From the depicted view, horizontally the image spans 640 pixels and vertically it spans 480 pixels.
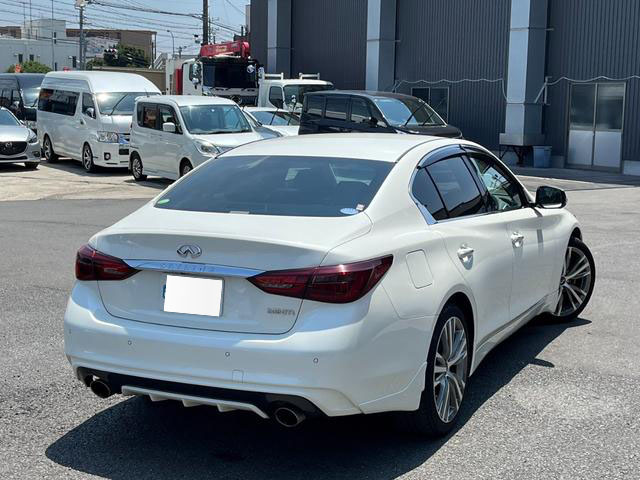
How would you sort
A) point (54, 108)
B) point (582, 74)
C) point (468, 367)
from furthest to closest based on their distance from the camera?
point (582, 74) → point (54, 108) → point (468, 367)

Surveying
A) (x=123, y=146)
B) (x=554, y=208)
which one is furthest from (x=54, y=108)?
(x=554, y=208)

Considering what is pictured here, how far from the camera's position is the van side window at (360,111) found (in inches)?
795

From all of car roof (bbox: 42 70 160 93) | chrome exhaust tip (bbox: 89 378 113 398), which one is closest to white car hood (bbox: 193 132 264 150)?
car roof (bbox: 42 70 160 93)

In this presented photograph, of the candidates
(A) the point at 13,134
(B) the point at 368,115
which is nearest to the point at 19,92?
(A) the point at 13,134

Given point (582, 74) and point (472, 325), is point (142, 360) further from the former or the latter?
point (582, 74)

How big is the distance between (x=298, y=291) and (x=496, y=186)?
2.42 m

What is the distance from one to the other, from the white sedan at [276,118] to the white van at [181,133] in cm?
296

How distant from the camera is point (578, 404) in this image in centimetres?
528

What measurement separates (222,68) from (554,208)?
77.6 feet

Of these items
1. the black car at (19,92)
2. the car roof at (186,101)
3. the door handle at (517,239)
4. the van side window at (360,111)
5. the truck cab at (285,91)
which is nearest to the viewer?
the door handle at (517,239)

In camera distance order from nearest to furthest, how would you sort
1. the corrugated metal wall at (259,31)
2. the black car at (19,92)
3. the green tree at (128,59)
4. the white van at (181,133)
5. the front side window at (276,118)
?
the white van at (181,133)
the front side window at (276,118)
the black car at (19,92)
the corrugated metal wall at (259,31)
the green tree at (128,59)

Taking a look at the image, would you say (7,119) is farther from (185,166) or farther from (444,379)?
(444,379)

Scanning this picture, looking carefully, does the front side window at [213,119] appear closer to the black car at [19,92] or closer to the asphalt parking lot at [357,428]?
the asphalt parking lot at [357,428]

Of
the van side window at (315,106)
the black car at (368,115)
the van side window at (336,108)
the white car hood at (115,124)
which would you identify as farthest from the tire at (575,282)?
the white car hood at (115,124)
